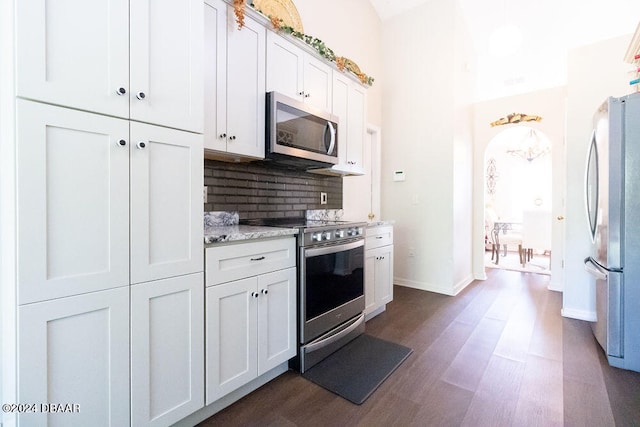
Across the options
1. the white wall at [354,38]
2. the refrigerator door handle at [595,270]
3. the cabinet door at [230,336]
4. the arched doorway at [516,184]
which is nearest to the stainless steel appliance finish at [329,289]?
the cabinet door at [230,336]

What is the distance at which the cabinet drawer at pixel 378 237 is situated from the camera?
9.15 ft

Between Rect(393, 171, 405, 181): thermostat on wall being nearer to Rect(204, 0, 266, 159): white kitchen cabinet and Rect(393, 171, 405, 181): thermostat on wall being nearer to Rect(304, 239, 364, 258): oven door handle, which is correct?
Rect(304, 239, 364, 258): oven door handle

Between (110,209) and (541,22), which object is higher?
(541,22)

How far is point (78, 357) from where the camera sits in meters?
1.08

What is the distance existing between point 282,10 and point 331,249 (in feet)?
6.58

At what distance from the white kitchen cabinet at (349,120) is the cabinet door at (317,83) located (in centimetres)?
11

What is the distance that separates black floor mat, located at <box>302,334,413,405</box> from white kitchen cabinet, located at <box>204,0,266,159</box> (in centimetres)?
154

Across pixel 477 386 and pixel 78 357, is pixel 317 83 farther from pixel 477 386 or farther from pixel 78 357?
pixel 477 386

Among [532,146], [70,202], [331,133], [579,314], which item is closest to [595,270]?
[579,314]

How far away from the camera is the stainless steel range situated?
1970mm

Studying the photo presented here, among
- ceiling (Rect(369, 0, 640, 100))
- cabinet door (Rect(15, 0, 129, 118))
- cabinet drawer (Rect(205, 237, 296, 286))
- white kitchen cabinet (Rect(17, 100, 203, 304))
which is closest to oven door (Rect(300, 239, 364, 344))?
cabinet drawer (Rect(205, 237, 296, 286))

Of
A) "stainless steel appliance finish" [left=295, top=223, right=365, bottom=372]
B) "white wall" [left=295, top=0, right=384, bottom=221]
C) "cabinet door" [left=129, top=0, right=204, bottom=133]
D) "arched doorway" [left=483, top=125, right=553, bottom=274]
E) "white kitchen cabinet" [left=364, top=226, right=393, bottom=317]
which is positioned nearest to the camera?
"cabinet door" [left=129, top=0, right=204, bottom=133]

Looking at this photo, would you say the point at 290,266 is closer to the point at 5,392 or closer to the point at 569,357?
the point at 5,392

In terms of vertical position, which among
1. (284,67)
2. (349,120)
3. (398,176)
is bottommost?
(398,176)
